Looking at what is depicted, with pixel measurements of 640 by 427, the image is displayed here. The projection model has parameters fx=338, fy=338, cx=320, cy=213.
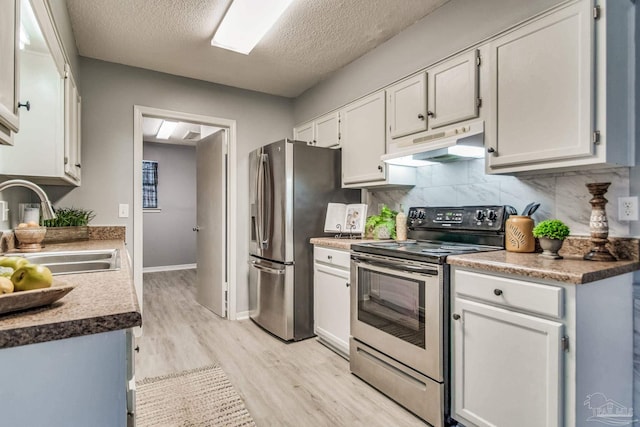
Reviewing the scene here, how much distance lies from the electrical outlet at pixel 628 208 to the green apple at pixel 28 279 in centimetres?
224

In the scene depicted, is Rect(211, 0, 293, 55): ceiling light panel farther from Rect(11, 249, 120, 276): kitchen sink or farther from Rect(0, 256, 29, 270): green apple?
Rect(0, 256, 29, 270): green apple

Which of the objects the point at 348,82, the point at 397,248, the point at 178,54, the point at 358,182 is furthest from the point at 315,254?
the point at 178,54

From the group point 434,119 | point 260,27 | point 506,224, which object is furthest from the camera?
point 260,27

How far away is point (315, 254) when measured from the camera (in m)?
2.89

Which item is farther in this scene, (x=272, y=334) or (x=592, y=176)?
(x=272, y=334)

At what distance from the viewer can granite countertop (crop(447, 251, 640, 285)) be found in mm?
1297

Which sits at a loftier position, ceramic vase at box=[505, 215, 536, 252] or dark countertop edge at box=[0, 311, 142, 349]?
ceramic vase at box=[505, 215, 536, 252]

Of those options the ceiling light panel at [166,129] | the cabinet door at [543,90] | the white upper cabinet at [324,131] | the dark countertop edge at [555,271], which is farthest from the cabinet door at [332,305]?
the ceiling light panel at [166,129]

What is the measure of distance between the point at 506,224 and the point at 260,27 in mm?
2072

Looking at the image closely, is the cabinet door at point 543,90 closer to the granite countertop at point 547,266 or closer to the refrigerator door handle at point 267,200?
the granite countertop at point 547,266

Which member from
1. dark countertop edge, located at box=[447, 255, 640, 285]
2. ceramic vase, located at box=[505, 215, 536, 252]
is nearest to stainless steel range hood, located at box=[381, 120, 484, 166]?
ceramic vase, located at box=[505, 215, 536, 252]

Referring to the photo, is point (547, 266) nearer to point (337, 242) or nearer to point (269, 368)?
point (337, 242)

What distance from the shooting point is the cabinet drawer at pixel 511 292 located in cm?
134

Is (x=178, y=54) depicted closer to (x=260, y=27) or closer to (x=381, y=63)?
(x=260, y=27)
